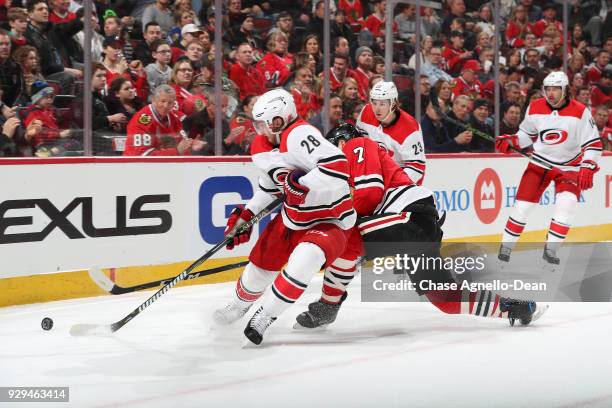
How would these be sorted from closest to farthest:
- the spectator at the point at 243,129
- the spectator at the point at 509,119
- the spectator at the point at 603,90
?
the spectator at the point at 243,129, the spectator at the point at 509,119, the spectator at the point at 603,90

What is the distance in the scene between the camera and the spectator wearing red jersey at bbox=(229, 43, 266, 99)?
661cm

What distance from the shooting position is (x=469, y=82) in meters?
8.53

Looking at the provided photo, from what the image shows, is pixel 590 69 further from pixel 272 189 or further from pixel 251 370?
pixel 251 370

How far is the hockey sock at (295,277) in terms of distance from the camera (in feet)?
12.7

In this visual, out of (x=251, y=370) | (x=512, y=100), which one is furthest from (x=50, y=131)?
(x=512, y=100)

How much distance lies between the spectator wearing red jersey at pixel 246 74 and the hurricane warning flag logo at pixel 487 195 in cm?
211

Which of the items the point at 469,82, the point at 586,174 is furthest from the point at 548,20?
the point at 586,174

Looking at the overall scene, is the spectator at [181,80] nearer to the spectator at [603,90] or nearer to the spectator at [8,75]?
the spectator at [8,75]

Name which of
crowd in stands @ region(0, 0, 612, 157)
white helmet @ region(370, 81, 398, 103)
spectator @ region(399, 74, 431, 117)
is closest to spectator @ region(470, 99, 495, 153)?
crowd in stands @ region(0, 0, 612, 157)

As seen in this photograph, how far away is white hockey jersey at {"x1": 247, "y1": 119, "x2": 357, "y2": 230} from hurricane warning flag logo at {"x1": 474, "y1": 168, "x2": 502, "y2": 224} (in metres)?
4.06

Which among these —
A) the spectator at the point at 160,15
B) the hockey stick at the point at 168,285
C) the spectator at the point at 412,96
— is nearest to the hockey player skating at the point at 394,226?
the hockey stick at the point at 168,285

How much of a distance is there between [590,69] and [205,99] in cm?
508

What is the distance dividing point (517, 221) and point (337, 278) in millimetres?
2906

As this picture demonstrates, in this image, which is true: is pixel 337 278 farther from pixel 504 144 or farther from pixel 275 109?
pixel 504 144
